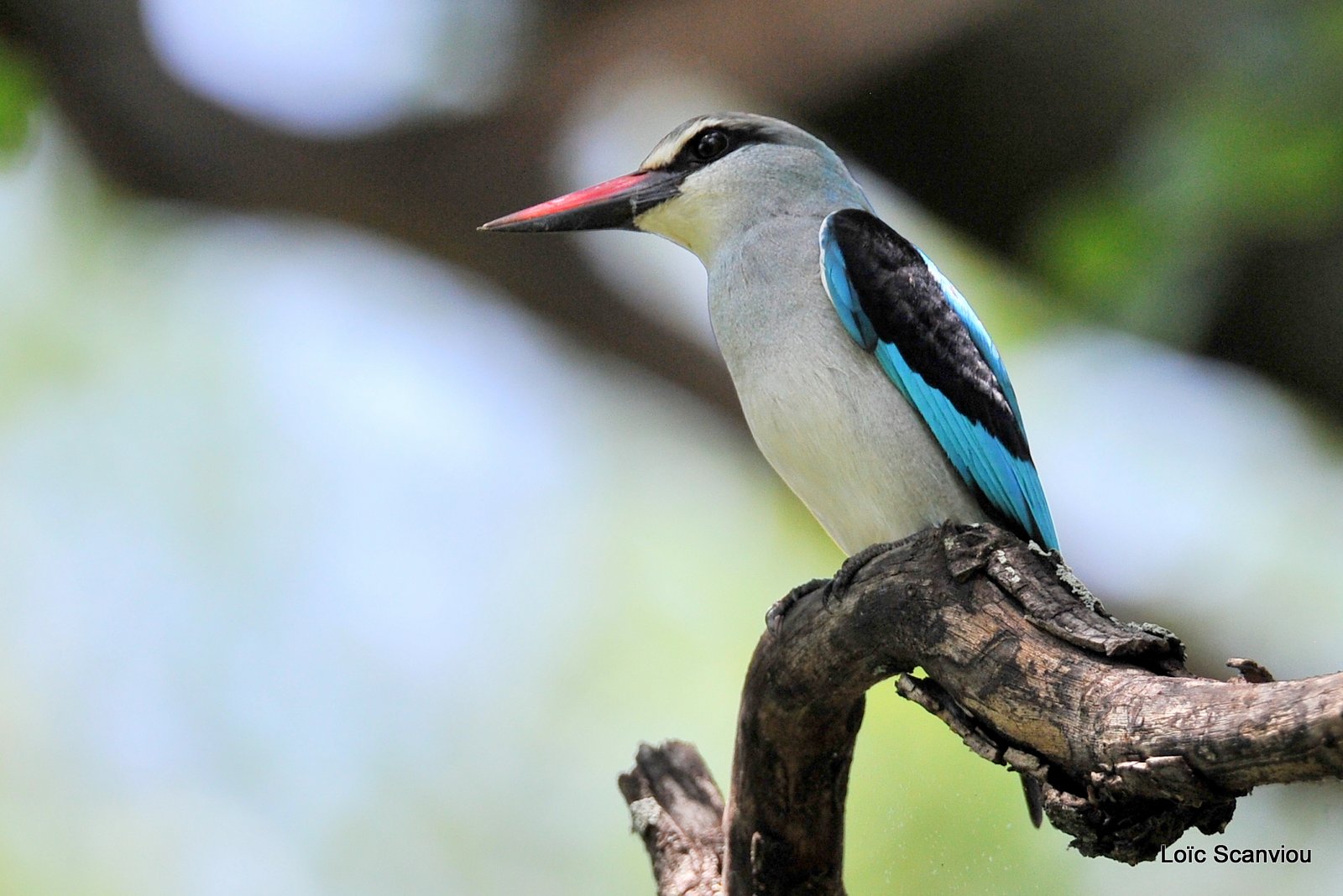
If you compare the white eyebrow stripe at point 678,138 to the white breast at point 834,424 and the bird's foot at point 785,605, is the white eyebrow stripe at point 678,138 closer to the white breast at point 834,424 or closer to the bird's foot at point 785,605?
the white breast at point 834,424

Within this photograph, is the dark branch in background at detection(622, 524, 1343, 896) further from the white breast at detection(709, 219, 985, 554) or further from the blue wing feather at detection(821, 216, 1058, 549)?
the blue wing feather at detection(821, 216, 1058, 549)

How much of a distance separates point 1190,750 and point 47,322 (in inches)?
288

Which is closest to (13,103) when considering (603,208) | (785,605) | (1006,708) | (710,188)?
(603,208)

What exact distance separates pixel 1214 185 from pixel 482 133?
9.51ft

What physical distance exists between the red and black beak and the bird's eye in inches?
3.2

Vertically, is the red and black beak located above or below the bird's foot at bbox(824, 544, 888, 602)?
above

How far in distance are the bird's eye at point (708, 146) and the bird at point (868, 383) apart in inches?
15.0

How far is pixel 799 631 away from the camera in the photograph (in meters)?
2.78

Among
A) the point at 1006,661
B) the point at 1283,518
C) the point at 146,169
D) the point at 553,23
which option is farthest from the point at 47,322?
the point at 1006,661

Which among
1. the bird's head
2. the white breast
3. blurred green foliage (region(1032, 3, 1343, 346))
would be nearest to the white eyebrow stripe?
the bird's head

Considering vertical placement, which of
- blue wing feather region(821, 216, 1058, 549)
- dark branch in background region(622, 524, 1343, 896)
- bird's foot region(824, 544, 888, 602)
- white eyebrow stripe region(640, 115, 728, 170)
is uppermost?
white eyebrow stripe region(640, 115, 728, 170)

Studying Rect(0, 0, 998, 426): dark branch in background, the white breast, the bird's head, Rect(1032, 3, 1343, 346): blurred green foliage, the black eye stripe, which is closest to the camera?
the white breast

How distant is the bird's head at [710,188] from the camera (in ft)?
12.2

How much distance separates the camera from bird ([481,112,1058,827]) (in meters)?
3.12
